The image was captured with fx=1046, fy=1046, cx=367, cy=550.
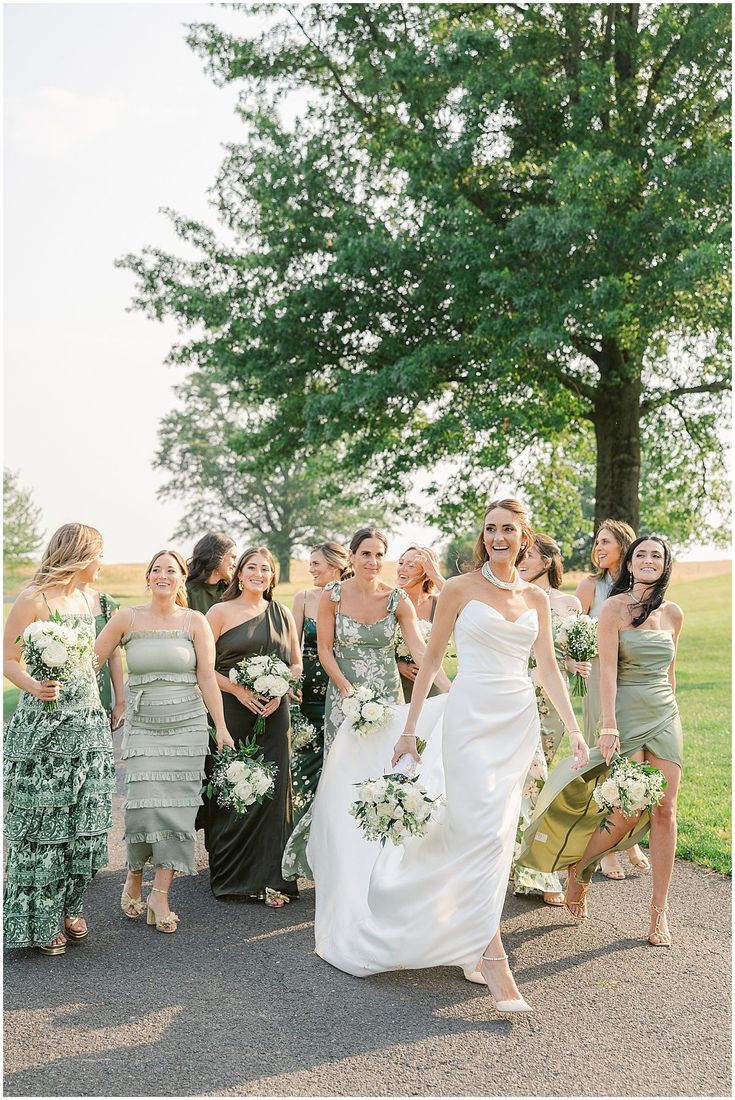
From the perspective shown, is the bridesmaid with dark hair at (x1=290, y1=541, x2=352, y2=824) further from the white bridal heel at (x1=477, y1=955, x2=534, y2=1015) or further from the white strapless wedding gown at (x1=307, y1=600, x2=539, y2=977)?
the white bridal heel at (x1=477, y1=955, x2=534, y2=1015)

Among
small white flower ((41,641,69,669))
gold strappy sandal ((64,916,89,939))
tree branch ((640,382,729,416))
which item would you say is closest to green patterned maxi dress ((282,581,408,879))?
gold strappy sandal ((64,916,89,939))

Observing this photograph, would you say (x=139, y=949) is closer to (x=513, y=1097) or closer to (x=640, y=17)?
(x=513, y=1097)

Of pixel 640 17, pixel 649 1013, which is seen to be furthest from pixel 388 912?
pixel 640 17

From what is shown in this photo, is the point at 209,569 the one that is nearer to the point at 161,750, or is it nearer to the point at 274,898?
the point at 161,750

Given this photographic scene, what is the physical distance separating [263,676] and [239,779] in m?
0.76

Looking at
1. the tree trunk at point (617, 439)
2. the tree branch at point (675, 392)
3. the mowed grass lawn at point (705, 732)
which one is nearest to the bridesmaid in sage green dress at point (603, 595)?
the mowed grass lawn at point (705, 732)

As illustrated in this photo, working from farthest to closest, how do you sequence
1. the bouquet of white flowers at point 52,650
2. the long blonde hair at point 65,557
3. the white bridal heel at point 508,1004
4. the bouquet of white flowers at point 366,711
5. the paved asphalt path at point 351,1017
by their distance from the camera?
the bouquet of white flowers at point 366,711
the long blonde hair at point 65,557
the bouquet of white flowers at point 52,650
the white bridal heel at point 508,1004
the paved asphalt path at point 351,1017

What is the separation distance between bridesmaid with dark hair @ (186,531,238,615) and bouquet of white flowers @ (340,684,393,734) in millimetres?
1932

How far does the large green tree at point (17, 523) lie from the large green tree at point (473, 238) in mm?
31779

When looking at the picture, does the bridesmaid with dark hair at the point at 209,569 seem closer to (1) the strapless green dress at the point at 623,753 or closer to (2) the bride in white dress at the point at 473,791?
(2) the bride in white dress at the point at 473,791

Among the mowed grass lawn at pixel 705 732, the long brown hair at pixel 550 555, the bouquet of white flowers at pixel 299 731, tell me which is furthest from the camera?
the mowed grass lawn at pixel 705 732

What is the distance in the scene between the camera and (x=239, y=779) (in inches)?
298

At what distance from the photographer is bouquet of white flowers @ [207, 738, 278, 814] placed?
7555mm

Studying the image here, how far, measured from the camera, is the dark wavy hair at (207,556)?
8.88 metres
